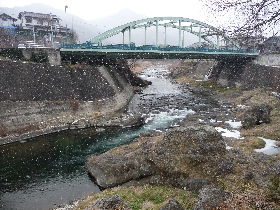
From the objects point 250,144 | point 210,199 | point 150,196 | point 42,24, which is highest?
point 42,24

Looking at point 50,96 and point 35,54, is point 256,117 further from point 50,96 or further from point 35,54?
point 35,54

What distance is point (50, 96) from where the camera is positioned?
3794cm

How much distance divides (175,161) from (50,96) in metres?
24.2

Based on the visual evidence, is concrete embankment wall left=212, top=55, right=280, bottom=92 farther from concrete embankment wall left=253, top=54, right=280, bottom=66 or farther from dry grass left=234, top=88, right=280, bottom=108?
dry grass left=234, top=88, right=280, bottom=108

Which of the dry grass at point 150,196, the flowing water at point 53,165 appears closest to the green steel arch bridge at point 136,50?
the flowing water at point 53,165

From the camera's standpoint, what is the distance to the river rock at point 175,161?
18797 mm

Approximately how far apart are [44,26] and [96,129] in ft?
181

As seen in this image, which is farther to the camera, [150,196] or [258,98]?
[258,98]

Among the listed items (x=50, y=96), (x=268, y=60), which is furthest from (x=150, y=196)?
(x=268, y=60)

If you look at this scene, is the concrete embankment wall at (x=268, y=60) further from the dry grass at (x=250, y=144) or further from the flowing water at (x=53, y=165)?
the dry grass at (x=250, y=144)

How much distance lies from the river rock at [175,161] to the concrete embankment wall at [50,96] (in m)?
15.1

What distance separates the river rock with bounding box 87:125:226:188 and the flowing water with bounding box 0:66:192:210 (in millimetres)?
1804

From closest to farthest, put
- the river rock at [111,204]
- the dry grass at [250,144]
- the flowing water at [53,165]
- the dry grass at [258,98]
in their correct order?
the river rock at [111,204]
the flowing water at [53,165]
the dry grass at [250,144]
the dry grass at [258,98]

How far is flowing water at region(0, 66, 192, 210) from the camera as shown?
19.8m
